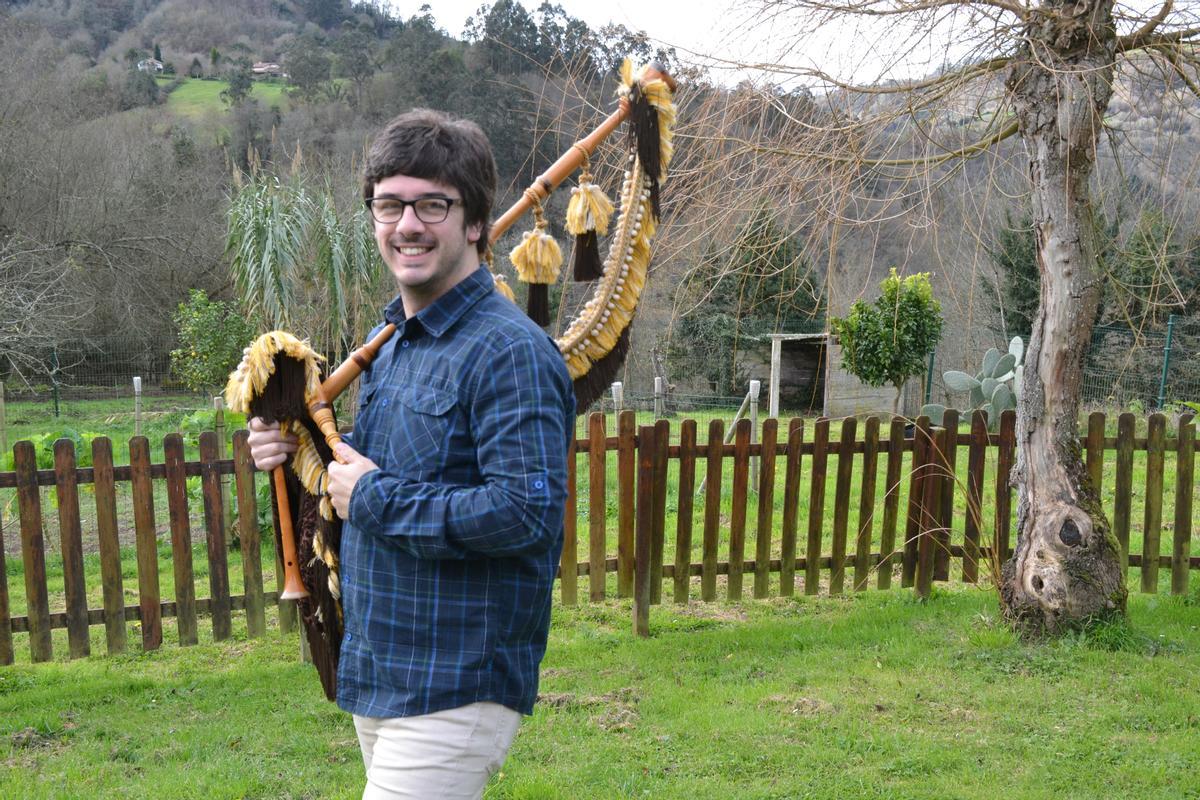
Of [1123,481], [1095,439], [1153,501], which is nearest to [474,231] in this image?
[1095,439]

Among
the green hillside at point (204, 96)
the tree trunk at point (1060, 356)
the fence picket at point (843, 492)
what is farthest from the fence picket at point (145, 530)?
the green hillside at point (204, 96)

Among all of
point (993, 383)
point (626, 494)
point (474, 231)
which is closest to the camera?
point (474, 231)

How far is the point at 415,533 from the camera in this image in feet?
5.10

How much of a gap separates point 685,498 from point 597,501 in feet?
1.69

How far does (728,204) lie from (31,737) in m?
4.13

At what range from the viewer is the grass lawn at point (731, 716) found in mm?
3533

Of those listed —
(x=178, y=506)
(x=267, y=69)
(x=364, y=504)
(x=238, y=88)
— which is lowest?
(x=178, y=506)

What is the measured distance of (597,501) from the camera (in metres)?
5.45

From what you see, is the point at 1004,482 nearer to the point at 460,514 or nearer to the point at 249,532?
the point at 249,532

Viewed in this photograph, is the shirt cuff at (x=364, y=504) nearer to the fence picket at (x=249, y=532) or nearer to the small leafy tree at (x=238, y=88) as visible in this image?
the fence picket at (x=249, y=532)

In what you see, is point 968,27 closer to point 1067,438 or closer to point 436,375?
point 1067,438

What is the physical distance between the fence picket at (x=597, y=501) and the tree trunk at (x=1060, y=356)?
2.24 m

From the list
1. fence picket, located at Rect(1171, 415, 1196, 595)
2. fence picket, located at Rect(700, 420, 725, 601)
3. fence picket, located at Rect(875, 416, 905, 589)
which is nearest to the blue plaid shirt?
fence picket, located at Rect(700, 420, 725, 601)

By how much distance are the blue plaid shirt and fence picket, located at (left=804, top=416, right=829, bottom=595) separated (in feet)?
13.4
